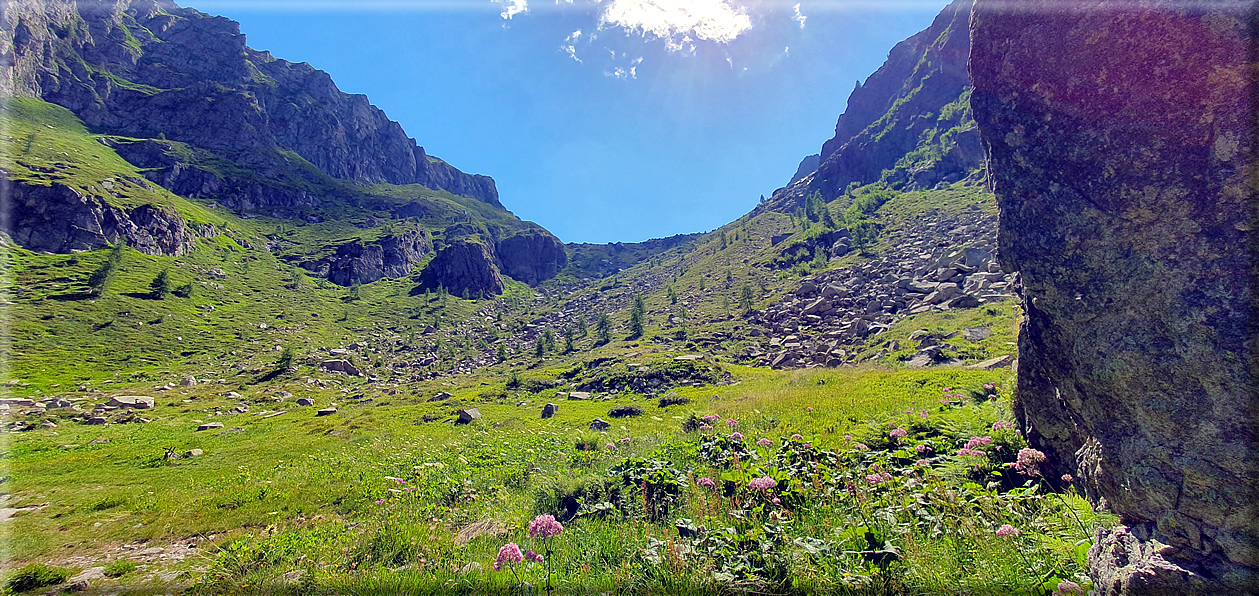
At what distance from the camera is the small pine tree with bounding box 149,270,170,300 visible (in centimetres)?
10800

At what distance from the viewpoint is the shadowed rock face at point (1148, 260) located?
11.8 feet

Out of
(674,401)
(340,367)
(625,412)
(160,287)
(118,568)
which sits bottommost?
(674,401)

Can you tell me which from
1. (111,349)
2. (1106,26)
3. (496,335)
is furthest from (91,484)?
(496,335)

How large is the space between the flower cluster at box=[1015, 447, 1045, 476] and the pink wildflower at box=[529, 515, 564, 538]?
6.39 metres

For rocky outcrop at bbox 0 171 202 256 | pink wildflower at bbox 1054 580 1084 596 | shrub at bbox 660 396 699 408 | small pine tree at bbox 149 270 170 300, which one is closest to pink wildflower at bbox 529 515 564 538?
pink wildflower at bbox 1054 580 1084 596

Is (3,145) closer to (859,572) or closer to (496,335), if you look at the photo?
(496,335)

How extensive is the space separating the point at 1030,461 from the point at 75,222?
20881cm

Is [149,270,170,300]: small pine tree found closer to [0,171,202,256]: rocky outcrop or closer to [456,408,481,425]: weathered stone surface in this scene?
[0,171,202,256]: rocky outcrop

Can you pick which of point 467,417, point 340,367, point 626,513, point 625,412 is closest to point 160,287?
point 340,367

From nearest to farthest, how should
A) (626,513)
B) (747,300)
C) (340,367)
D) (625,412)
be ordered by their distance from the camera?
(626,513), (625,412), (340,367), (747,300)

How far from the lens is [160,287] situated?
10944 cm

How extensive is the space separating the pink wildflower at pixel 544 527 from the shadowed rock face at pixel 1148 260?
18.2ft

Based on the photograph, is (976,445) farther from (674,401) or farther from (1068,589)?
(674,401)

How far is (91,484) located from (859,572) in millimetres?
26270
